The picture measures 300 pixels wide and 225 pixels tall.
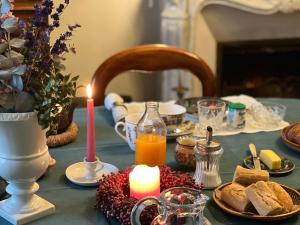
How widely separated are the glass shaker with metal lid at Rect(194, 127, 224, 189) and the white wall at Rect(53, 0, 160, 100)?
1.74 meters

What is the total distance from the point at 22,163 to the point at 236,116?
2.65ft

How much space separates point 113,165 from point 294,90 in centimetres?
239

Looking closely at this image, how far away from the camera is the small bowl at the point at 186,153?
1361mm

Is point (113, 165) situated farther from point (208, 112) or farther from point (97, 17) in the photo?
point (97, 17)

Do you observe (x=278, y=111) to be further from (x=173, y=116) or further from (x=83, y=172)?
(x=83, y=172)

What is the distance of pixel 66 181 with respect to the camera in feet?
4.27

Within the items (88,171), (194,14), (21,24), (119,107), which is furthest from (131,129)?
(194,14)

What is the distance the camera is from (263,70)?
349cm

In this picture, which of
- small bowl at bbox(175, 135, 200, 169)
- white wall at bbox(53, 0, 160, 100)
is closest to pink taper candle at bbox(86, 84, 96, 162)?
small bowl at bbox(175, 135, 200, 169)

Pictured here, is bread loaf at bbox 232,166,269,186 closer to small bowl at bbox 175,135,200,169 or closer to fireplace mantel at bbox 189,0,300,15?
small bowl at bbox 175,135,200,169

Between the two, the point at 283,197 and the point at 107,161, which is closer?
the point at 283,197

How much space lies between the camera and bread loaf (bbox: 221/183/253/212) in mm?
1118

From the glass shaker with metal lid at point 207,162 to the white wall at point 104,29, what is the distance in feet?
5.70

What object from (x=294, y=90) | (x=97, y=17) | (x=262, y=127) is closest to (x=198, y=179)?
(x=262, y=127)
